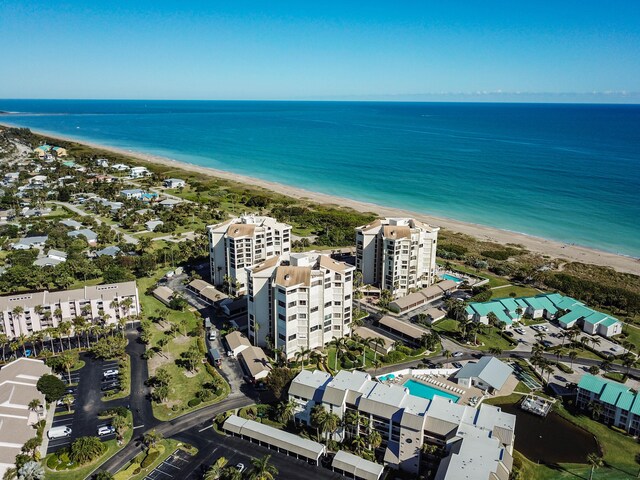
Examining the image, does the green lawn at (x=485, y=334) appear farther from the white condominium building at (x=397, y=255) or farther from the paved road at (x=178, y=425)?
the paved road at (x=178, y=425)

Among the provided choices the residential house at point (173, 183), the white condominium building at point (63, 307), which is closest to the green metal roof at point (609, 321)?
the white condominium building at point (63, 307)

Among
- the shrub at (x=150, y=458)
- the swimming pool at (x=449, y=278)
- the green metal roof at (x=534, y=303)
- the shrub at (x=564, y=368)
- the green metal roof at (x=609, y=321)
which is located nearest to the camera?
the shrub at (x=150, y=458)

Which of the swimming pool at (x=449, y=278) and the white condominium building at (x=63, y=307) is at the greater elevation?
the white condominium building at (x=63, y=307)

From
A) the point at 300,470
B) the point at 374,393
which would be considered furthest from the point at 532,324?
the point at 300,470

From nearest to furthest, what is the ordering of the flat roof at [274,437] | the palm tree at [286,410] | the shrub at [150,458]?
the shrub at [150,458] < the flat roof at [274,437] < the palm tree at [286,410]

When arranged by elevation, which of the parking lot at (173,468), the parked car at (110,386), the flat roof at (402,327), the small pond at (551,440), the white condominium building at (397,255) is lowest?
the small pond at (551,440)

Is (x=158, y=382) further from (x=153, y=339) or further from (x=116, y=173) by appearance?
(x=116, y=173)
